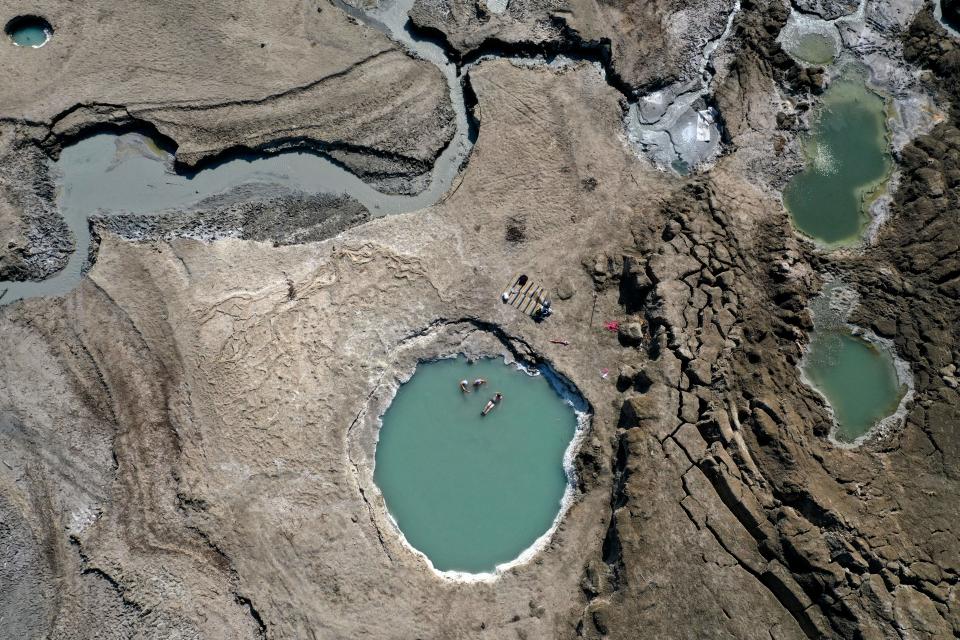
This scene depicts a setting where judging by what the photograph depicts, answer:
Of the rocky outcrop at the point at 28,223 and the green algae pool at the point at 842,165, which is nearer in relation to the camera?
the rocky outcrop at the point at 28,223

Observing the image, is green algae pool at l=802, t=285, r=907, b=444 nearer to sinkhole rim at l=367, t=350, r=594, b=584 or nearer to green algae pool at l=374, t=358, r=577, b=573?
sinkhole rim at l=367, t=350, r=594, b=584

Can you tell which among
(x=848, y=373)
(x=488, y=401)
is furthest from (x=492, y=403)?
(x=848, y=373)

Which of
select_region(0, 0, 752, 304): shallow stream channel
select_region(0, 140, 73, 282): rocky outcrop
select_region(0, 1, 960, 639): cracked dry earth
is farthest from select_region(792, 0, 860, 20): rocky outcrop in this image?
select_region(0, 140, 73, 282): rocky outcrop

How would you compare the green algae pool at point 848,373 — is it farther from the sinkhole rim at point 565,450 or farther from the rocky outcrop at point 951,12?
the rocky outcrop at point 951,12

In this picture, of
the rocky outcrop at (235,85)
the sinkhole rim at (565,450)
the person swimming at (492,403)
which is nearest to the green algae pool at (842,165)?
the sinkhole rim at (565,450)

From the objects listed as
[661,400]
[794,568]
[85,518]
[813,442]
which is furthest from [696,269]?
[85,518]

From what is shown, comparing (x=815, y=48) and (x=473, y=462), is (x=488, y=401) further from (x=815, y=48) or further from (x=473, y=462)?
(x=815, y=48)
